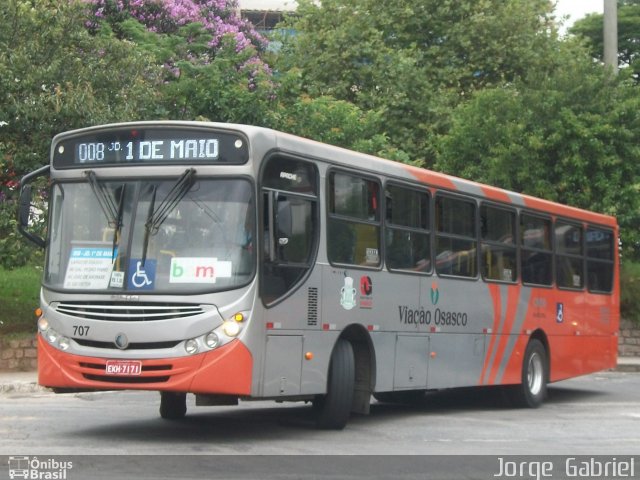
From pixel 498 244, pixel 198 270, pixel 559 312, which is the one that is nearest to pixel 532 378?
pixel 559 312

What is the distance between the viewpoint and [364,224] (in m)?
13.7

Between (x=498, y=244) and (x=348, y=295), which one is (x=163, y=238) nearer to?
(x=348, y=295)

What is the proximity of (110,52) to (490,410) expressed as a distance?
9.22m

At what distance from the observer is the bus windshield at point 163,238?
460 inches

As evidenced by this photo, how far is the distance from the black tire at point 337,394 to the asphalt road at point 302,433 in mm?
162

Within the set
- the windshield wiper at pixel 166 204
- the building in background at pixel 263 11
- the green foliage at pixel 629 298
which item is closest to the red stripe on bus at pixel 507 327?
the windshield wiper at pixel 166 204

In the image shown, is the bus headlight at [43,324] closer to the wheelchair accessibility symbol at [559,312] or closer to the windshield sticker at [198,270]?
the windshield sticker at [198,270]

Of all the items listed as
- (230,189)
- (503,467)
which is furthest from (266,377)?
(503,467)

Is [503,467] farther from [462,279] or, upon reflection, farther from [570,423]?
[462,279]

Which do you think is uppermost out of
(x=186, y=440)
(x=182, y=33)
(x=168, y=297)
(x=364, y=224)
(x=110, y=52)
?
(x=182, y=33)

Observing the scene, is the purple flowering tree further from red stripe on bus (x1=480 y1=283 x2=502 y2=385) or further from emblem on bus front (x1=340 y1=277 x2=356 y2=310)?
emblem on bus front (x1=340 y1=277 x2=356 y2=310)

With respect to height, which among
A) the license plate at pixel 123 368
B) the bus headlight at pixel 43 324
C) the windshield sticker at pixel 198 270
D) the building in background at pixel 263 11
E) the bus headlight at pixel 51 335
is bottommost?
the license plate at pixel 123 368

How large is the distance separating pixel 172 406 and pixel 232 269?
3.07 meters

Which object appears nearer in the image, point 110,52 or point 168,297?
point 168,297
